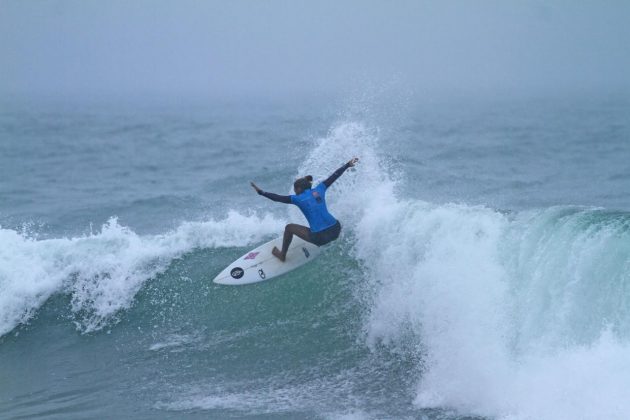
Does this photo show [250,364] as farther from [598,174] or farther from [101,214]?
[598,174]

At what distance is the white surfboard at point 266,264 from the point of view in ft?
38.5

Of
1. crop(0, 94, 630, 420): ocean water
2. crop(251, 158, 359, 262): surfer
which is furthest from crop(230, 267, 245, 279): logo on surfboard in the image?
crop(251, 158, 359, 262): surfer

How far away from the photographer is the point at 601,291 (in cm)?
835

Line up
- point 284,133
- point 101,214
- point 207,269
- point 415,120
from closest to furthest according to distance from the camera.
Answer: point 207,269
point 101,214
point 284,133
point 415,120

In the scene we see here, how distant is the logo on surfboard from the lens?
11922mm

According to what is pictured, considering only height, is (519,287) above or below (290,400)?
above

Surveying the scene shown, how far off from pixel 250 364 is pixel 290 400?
138cm

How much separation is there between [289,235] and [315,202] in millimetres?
944

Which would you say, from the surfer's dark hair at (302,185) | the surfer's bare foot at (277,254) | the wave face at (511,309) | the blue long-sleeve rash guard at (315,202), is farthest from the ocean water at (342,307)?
the surfer's dark hair at (302,185)

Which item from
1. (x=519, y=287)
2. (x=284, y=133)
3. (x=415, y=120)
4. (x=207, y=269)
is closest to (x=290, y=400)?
(x=519, y=287)

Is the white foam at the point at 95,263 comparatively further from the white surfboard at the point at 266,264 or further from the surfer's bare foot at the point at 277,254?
the surfer's bare foot at the point at 277,254

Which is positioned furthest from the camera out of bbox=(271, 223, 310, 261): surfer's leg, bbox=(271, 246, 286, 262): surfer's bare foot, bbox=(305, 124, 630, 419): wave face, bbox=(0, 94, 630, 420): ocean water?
bbox=(271, 246, 286, 262): surfer's bare foot

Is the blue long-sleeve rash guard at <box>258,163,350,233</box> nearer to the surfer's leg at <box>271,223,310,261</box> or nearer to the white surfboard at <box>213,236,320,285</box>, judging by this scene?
the surfer's leg at <box>271,223,310,261</box>

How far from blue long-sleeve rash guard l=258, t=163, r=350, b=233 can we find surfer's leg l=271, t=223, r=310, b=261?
0.71 feet
